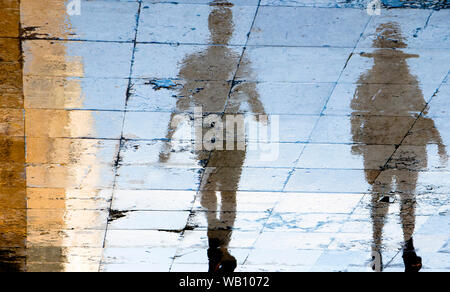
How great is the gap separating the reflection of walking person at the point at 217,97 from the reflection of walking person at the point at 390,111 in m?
1.07

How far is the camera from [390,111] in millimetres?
Result: 4840

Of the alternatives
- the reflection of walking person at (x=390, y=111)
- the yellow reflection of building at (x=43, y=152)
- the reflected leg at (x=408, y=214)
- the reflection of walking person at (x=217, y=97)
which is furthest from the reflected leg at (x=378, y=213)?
the yellow reflection of building at (x=43, y=152)

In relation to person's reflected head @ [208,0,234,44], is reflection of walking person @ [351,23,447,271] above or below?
below

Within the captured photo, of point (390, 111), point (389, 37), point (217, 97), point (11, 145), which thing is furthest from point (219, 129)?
point (11, 145)

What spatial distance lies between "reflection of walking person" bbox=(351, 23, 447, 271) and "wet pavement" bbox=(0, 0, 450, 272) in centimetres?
2

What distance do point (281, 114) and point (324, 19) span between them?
1200 millimetres

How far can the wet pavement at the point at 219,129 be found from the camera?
3.94 metres

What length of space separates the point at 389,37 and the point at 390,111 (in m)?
1.00

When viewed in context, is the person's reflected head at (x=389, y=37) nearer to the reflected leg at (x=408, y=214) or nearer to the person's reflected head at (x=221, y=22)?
the person's reflected head at (x=221, y=22)

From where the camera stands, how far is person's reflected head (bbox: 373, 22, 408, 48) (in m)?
3.98

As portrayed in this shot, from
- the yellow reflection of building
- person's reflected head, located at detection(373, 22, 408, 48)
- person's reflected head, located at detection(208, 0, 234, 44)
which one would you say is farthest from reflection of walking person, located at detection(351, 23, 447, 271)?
the yellow reflection of building

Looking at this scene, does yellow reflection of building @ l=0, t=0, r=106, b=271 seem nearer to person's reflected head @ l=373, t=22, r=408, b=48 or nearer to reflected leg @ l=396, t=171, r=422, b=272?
person's reflected head @ l=373, t=22, r=408, b=48
